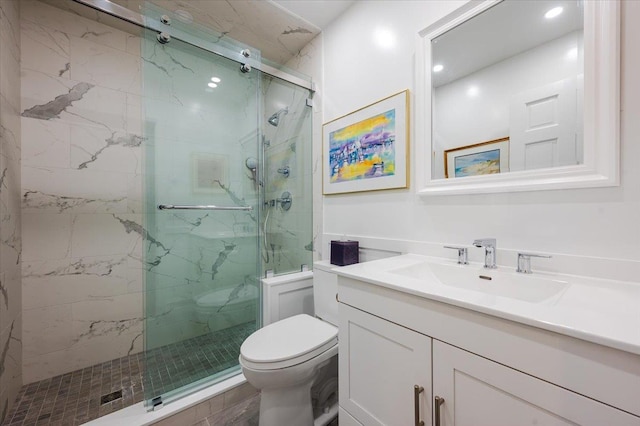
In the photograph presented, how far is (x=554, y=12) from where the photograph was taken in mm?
960

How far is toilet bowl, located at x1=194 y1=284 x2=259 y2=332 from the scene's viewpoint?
172 centimetres

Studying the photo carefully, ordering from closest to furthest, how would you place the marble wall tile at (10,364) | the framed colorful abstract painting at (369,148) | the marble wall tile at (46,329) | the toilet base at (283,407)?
the toilet base at (283,407)
the marble wall tile at (10,364)
the framed colorful abstract painting at (369,148)
the marble wall tile at (46,329)

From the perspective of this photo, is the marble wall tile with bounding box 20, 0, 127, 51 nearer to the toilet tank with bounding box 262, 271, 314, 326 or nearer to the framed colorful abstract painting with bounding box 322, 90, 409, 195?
the framed colorful abstract painting with bounding box 322, 90, 409, 195

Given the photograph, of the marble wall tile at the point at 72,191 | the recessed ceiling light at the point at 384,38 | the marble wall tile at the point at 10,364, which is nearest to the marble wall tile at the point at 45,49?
the marble wall tile at the point at 72,191

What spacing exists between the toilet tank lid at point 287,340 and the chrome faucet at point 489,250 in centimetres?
79

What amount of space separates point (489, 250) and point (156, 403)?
174cm

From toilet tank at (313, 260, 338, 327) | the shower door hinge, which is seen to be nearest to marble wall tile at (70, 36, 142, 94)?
toilet tank at (313, 260, 338, 327)

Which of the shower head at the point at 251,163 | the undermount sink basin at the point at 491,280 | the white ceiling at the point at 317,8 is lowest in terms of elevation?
the undermount sink basin at the point at 491,280

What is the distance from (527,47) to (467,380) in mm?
1241

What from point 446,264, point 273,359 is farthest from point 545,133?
point 273,359

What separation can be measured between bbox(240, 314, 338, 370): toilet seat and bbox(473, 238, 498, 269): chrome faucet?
2.62 ft

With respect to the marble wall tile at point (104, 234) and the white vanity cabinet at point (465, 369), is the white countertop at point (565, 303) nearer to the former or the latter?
the white vanity cabinet at point (465, 369)

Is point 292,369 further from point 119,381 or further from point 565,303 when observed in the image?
point 119,381

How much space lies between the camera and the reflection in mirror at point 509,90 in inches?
36.4
